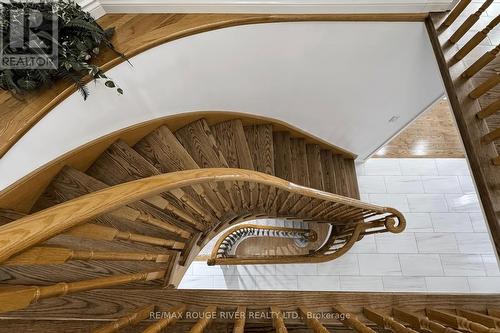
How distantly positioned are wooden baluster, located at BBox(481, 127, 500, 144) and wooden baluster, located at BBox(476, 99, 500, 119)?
108 mm

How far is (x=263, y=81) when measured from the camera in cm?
276

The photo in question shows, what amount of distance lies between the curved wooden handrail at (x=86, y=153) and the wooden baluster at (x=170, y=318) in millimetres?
1181

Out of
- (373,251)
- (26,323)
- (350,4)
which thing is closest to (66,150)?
(26,323)

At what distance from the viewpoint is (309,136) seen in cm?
380

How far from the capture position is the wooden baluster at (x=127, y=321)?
2.95 ft

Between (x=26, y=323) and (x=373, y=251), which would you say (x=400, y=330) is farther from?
(x=373, y=251)

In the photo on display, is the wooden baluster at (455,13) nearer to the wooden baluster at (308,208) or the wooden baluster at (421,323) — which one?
the wooden baluster at (308,208)

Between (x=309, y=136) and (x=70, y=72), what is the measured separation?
2.76 metres

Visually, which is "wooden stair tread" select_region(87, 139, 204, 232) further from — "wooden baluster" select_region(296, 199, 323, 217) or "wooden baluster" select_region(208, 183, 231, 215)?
"wooden baluster" select_region(296, 199, 323, 217)

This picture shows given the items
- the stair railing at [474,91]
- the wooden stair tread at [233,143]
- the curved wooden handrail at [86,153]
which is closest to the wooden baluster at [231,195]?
the wooden stair tread at [233,143]

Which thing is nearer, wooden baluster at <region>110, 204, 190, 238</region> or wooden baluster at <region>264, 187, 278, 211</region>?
wooden baluster at <region>110, 204, 190, 238</region>

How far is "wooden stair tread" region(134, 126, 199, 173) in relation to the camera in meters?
2.42

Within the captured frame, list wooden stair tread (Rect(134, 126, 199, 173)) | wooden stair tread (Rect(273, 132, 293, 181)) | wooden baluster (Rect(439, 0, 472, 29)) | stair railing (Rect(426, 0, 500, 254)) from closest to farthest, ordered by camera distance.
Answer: stair railing (Rect(426, 0, 500, 254)) < wooden baluster (Rect(439, 0, 472, 29)) < wooden stair tread (Rect(134, 126, 199, 173)) < wooden stair tread (Rect(273, 132, 293, 181))

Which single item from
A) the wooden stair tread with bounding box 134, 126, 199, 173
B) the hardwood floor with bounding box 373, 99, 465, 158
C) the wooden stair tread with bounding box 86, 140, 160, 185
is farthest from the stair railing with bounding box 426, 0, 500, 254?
the hardwood floor with bounding box 373, 99, 465, 158
